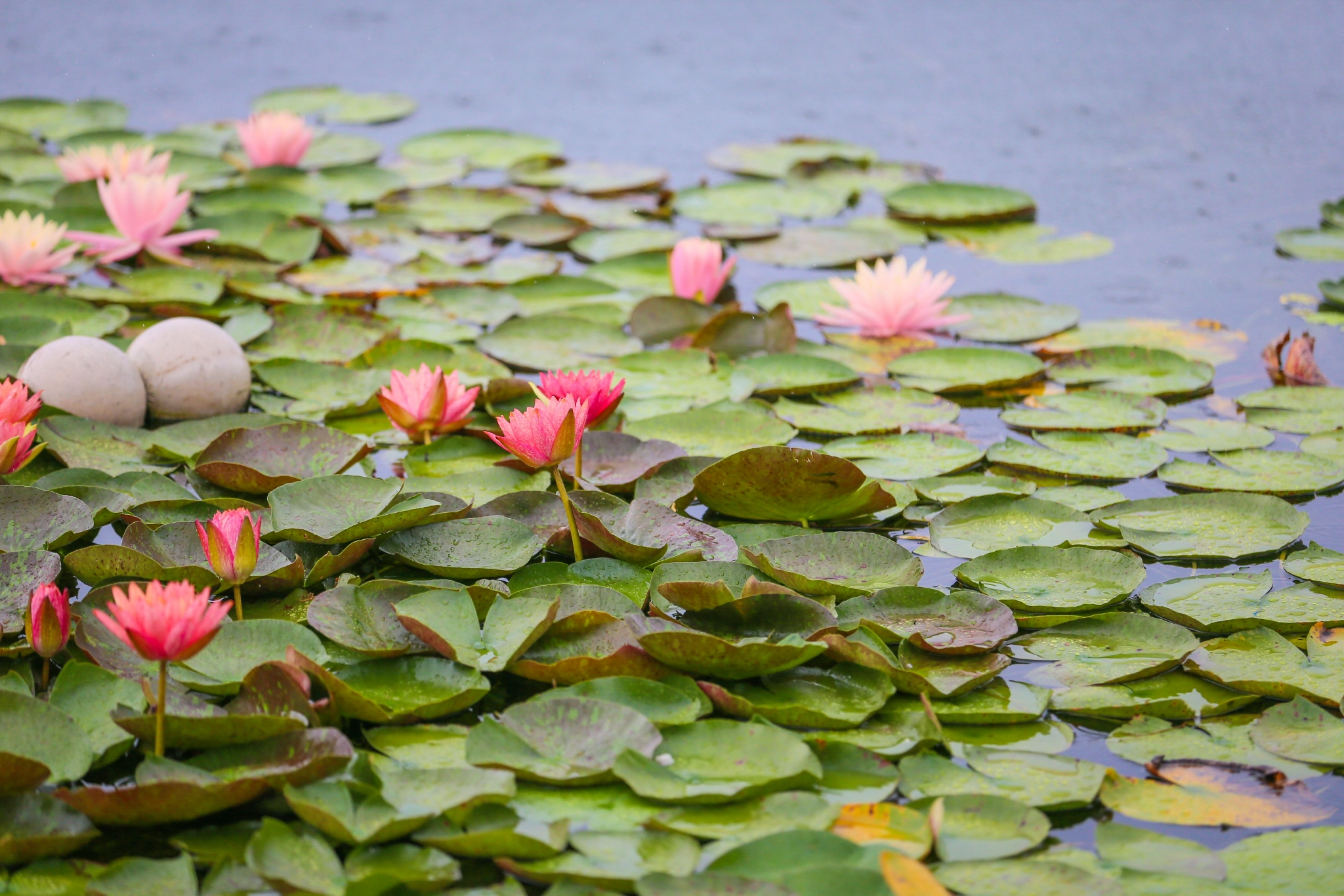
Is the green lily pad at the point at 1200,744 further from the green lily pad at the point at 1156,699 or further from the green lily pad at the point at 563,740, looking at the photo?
the green lily pad at the point at 563,740

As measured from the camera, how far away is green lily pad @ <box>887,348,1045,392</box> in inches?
102

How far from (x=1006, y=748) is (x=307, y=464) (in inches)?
48.9

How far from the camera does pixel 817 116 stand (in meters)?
4.79

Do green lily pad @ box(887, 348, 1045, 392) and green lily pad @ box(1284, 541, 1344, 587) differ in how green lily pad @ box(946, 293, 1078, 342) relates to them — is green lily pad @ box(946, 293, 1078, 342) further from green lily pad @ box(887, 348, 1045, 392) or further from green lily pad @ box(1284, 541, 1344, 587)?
green lily pad @ box(1284, 541, 1344, 587)

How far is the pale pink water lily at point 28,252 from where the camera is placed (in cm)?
284

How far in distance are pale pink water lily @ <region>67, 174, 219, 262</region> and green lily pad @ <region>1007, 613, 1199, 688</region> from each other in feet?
7.67

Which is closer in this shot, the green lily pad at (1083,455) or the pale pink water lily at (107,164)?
the green lily pad at (1083,455)

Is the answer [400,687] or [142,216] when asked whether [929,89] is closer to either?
[142,216]

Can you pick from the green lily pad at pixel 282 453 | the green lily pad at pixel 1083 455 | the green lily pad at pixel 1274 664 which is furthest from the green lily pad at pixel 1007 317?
the green lily pad at pixel 282 453

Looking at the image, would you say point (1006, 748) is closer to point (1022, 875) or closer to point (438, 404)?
point (1022, 875)

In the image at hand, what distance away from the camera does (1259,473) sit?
2.17m

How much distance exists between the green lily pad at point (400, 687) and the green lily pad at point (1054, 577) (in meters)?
0.77

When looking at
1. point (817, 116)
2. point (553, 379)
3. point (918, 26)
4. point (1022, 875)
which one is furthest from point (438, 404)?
point (918, 26)

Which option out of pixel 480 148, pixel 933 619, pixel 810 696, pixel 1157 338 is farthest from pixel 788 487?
pixel 480 148
